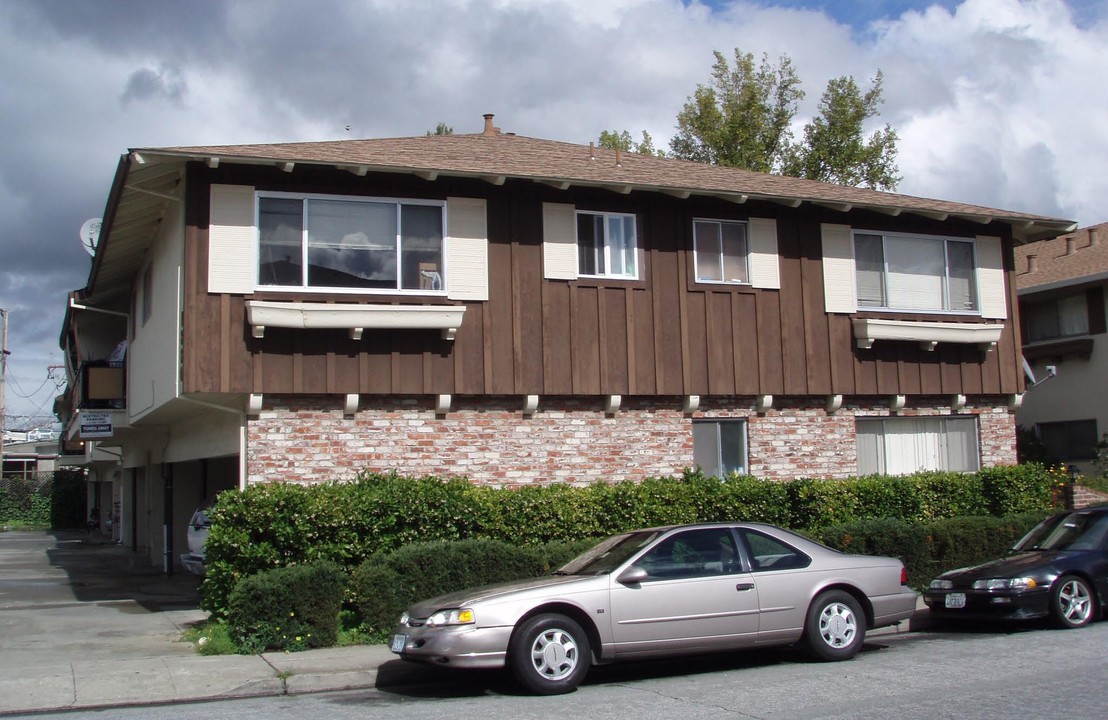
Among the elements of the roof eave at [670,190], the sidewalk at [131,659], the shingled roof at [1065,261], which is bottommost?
the sidewalk at [131,659]

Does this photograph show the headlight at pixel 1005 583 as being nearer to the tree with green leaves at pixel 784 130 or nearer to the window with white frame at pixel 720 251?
the window with white frame at pixel 720 251

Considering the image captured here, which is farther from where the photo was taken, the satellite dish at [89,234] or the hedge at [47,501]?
the hedge at [47,501]

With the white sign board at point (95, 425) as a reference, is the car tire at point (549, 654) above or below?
below

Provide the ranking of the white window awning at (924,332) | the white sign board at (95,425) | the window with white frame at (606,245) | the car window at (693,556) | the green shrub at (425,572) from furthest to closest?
the white sign board at (95,425)
the white window awning at (924,332)
the window with white frame at (606,245)
the green shrub at (425,572)
the car window at (693,556)

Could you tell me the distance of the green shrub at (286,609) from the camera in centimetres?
1143

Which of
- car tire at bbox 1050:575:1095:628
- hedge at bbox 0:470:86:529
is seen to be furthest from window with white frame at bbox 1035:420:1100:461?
hedge at bbox 0:470:86:529

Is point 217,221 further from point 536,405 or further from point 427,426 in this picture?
point 536,405

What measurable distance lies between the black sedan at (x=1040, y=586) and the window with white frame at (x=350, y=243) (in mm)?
7550

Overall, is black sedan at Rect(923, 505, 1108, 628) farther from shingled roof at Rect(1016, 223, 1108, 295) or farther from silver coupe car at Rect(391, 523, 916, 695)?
shingled roof at Rect(1016, 223, 1108, 295)

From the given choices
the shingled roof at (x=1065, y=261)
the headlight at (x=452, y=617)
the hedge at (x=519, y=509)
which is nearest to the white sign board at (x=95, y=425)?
the hedge at (x=519, y=509)

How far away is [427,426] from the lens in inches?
584

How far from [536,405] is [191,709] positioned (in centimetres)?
717

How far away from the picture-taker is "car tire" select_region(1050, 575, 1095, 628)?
11.8m

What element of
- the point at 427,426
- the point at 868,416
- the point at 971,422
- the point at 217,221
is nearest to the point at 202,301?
the point at 217,221
